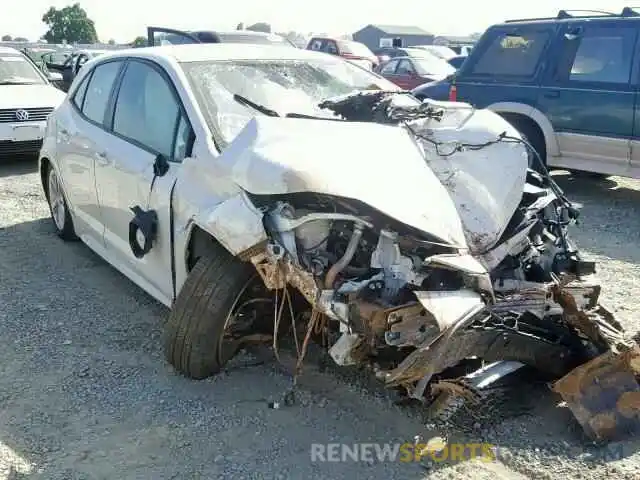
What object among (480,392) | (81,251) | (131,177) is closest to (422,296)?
(480,392)

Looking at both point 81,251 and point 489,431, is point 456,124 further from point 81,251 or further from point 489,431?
point 81,251

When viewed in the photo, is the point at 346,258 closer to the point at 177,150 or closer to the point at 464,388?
the point at 464,388

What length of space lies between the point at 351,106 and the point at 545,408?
2004mm

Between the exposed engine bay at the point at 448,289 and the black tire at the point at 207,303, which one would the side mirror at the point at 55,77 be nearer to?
the black tire at the point at 207,303

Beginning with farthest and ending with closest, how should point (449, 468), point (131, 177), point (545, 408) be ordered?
1. point (131, 177)
2. point (545, 408)
3. point (449, 468)

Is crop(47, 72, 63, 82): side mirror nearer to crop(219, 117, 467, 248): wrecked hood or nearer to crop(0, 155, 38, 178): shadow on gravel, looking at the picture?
crop(0, 155, 38, 178): shadow on gravel

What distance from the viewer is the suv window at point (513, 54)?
8.54m

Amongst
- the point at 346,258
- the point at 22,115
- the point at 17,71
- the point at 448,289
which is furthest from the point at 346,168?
the point at 17,71

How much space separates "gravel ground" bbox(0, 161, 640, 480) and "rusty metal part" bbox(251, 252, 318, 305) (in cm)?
74

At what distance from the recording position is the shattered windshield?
4.09 meters

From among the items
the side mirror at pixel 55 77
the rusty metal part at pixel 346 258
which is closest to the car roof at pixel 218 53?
the rusty metal part at pixel 346 258

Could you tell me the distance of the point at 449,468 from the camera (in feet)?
10.2

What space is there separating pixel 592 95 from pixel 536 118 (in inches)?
27.5

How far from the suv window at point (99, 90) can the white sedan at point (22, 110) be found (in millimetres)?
4714
